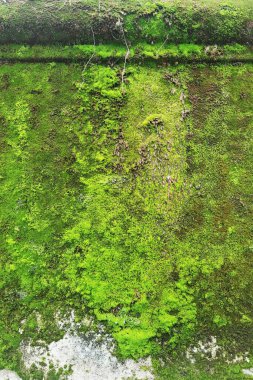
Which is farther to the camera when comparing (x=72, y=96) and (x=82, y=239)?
(x=72, y=96)

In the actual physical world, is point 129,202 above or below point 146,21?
below

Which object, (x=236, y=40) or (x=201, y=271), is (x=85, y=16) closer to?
(x=236, y=40)

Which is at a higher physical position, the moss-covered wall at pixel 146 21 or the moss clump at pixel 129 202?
the moss-covered wall at pixel 146 21

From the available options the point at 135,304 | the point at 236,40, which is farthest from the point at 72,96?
the point at 135,304

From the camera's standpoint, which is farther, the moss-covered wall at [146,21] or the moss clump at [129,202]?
the moss-covered wall at [146,21]

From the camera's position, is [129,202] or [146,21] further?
[146,21]

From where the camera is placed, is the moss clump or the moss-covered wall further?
the moss-covered wall

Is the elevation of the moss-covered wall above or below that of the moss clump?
above

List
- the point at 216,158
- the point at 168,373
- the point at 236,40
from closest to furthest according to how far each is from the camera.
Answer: the point at 168,373 → the point at 216,158 → the point at 236,40
